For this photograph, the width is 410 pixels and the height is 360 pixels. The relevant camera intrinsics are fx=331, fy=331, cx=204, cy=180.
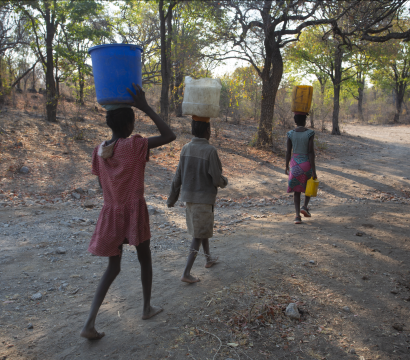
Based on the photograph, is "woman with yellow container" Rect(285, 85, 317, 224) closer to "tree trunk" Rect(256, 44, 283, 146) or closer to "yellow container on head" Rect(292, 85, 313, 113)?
"yellow container on head" Rect(292, 85, 313, 113)

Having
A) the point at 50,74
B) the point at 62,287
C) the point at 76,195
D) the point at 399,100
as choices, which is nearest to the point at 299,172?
the point at 62,287

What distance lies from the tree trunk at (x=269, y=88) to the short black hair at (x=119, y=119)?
9.88m

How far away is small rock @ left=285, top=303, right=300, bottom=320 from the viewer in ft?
7.92

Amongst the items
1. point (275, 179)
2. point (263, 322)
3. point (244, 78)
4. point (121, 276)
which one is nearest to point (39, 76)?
point (244, 78)

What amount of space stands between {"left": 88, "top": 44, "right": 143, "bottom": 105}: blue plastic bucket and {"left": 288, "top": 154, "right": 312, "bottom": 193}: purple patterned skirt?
319 centimetres

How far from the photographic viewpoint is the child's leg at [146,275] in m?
2.28

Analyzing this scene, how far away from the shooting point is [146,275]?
2.36m

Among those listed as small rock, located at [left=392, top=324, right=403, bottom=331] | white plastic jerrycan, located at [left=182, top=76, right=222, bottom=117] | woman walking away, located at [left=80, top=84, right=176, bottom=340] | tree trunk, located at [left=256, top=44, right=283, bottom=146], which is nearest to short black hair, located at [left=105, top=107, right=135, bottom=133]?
woman walking away, located at [left=80, top=84, right=176, bottom=340]

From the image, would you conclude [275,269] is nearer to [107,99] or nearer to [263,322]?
[263,322]

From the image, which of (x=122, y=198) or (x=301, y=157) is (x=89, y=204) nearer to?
(x=301, y=157)

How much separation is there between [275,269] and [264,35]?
984cm

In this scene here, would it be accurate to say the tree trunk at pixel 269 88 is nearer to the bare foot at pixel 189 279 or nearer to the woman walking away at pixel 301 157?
the woman walking away at pixel 301 157

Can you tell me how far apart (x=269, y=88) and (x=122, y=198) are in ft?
33.2

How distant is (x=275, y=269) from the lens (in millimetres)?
3189
